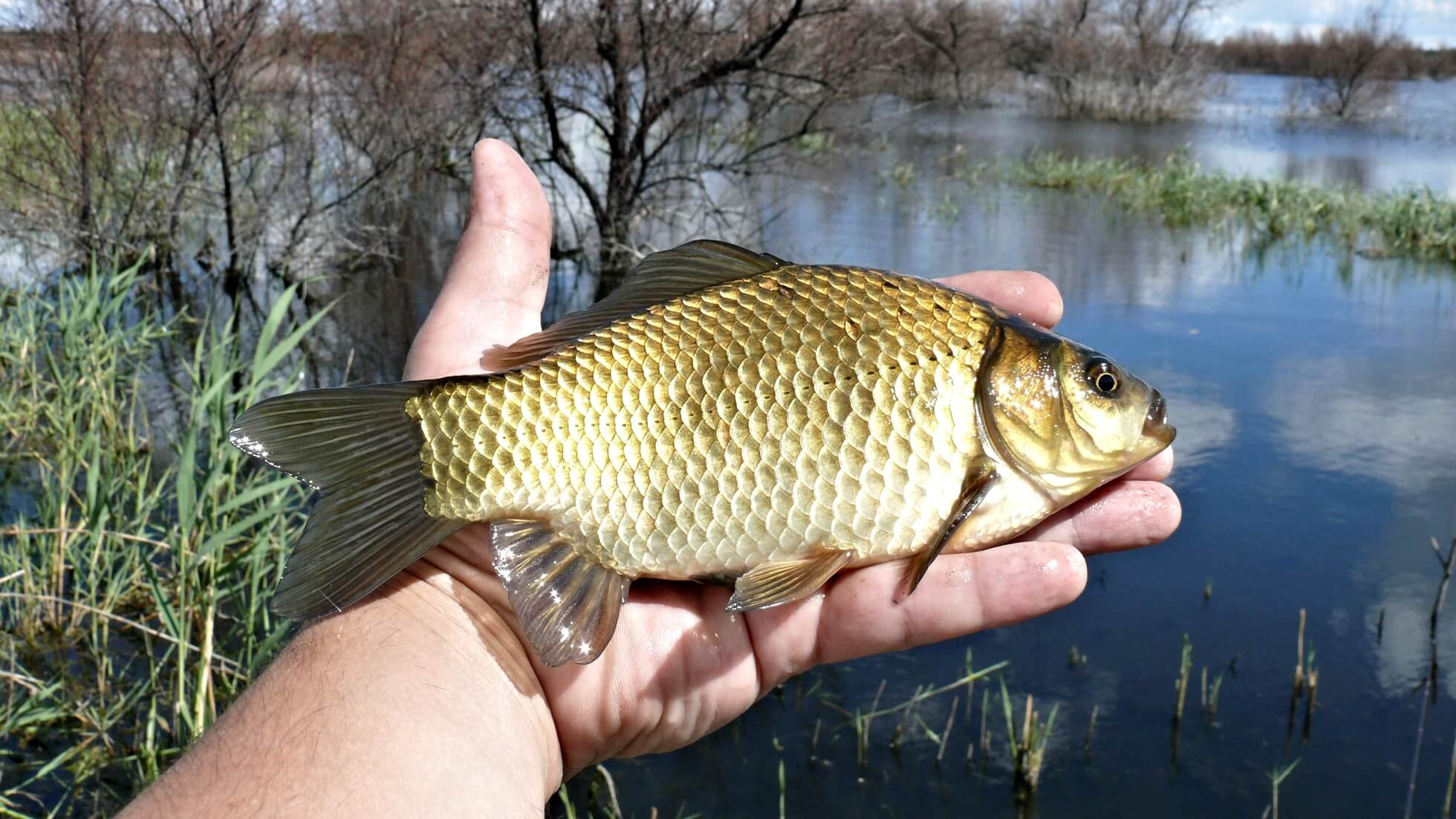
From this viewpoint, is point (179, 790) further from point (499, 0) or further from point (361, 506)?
point (499, 0)

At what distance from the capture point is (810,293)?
2006 mm

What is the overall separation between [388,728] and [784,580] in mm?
657

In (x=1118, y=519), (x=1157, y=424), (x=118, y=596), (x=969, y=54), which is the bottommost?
(x=118, y=596)

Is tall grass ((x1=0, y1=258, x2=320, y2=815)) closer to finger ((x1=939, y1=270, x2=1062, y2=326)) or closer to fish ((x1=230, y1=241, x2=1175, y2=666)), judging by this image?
fish ((x1=230, y1=241, x2=1175, y2=666))

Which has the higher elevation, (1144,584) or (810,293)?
(810,293)

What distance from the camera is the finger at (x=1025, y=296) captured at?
2320 mm

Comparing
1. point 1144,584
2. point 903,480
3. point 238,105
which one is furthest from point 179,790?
point 238,105

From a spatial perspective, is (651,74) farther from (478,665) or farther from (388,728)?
(388,728)

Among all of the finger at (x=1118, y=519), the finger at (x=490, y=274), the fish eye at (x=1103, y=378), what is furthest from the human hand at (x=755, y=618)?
the finger at (x=490, y=274)

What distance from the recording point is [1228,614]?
525cm

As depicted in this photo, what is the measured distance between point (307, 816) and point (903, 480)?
1028mm

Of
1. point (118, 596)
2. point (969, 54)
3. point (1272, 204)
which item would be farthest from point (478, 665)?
point (969, 54)

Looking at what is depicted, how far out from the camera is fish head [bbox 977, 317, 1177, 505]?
1.94 m

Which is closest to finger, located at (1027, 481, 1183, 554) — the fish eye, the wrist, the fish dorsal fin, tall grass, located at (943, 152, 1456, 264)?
the fish eye
